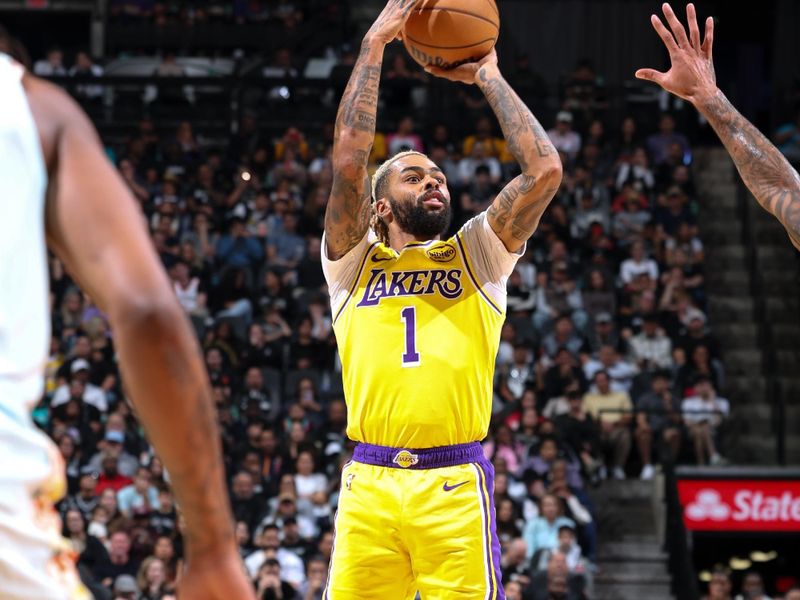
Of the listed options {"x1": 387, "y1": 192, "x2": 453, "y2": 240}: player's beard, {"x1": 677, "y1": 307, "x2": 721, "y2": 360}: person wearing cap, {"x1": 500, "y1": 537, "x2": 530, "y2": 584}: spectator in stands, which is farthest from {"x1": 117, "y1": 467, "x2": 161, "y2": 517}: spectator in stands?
{"x1": 387, "y1": 192, "x2": 453, "y2": 240}: player's beard

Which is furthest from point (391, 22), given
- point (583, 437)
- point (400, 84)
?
point (400, 84)

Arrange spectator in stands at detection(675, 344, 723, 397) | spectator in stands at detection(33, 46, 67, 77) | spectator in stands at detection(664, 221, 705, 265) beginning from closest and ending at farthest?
spectator in stands at detection(675, 344, 723, 397) < spectator in stands at detection(664, 221, 705, 265) < spectator in stands at detection(33, 46, 67, 77)

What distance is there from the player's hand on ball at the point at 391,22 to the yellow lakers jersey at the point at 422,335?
84 cm

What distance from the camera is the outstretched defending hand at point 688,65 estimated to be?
509cm

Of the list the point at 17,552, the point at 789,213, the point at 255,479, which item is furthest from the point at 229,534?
the point at 255,479

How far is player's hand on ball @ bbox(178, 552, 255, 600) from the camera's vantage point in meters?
1.79

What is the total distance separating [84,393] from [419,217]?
28.4 feet

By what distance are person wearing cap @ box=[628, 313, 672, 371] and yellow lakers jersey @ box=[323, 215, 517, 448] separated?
9.25 metres

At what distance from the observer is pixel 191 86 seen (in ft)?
59.2

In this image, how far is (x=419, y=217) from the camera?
537 centimetres

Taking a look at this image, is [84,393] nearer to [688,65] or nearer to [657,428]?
[657,428]

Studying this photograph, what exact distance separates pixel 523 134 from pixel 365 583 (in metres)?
1.93

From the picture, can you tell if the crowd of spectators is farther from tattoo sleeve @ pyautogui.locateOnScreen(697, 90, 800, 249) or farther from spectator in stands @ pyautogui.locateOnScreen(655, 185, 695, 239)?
tattoo sleeve @ pyautogui.locateOnScreen(697, 90, 800, 249)

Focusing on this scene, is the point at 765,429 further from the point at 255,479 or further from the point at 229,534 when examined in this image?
the point at 229,534
